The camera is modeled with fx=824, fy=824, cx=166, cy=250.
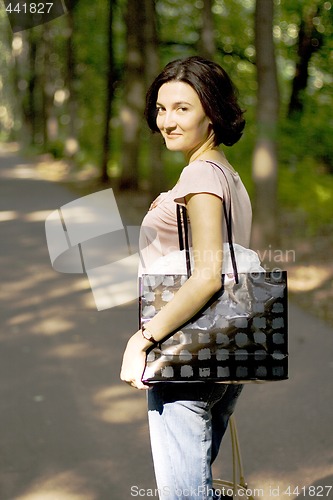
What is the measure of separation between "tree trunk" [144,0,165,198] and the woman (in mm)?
12411

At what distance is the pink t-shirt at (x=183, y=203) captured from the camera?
89.1 inches

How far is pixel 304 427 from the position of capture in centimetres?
530

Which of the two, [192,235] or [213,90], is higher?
[213,90]

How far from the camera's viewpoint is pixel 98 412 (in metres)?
5.59

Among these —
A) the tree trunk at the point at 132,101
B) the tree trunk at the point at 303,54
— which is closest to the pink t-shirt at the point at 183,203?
the tree trunk at the point at 132,101

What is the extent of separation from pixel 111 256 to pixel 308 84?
1130cm

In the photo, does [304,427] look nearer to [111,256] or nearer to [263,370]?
[263,370]

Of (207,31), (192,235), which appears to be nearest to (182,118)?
(192,235)

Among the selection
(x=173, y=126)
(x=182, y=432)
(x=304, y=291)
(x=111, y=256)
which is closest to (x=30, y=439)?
(x=182, y=432)

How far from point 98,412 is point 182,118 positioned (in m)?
3.55

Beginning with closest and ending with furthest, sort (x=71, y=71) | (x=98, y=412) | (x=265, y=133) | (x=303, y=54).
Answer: (x=98, y=412), (x=265, y=133), (x=303, y=54), (x=71, y=71)

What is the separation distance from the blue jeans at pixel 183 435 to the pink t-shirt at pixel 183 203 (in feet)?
1.28

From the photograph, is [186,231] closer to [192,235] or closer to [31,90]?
[192,235]

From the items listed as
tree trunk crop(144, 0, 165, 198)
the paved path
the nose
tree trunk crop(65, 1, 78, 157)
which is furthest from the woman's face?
tree trunk crop(65, 1, 78, 157)
